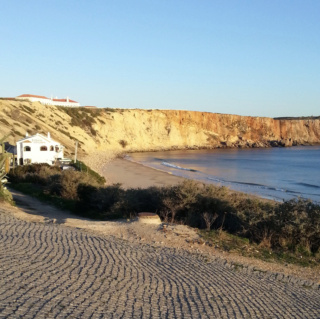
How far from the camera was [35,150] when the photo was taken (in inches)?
1245

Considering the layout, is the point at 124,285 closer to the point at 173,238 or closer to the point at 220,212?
the point at 173,238

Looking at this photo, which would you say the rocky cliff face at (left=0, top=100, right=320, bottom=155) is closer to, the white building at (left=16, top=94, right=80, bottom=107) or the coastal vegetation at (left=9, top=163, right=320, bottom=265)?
the white building at (left=16, top=94, right=80, bottom=107)

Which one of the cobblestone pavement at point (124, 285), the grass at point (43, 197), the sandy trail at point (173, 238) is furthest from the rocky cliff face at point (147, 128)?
the cobblestone pavement at point (124, 285)

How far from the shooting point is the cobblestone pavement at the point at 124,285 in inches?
212

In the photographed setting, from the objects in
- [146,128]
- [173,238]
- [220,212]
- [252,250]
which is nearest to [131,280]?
[173,238]

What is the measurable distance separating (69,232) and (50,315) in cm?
567

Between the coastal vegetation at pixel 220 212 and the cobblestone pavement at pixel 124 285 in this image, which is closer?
the cobblestone pavement at pixel 124 285

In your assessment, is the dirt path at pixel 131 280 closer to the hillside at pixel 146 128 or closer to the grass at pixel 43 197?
the grass at pixel 43 197

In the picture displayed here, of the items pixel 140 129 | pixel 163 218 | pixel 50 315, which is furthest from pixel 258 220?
pixel 140 129

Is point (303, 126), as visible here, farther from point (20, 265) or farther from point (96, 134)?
point (20, 265)

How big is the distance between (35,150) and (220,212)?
71.7 ft

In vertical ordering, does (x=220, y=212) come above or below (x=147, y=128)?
below

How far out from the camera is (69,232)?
10.4 metres

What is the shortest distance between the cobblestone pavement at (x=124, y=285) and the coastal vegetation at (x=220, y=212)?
2.46m
